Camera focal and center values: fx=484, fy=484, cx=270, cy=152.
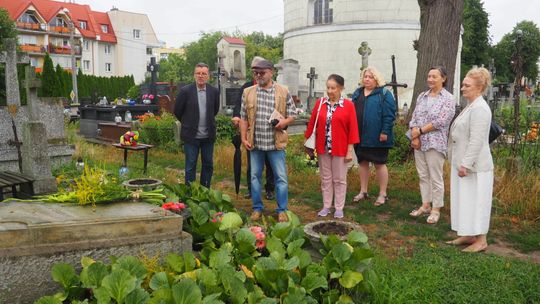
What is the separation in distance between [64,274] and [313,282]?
151 centimetres

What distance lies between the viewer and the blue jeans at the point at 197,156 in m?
6.18

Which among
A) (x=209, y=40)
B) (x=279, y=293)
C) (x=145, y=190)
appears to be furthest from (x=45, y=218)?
(x=209, y=40)

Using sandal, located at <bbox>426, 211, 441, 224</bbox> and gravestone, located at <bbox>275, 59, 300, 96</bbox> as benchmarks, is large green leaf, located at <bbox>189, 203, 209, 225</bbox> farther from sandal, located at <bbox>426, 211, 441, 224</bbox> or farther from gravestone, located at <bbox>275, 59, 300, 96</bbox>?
gravestone, located at <bbox>275, 59, 300, 96</bbox>

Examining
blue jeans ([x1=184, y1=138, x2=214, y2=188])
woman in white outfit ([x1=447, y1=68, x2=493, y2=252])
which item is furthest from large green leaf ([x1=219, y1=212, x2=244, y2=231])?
blue jeans ([x1=184, y1=138, x2=214, y2=188])

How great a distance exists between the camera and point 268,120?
5.23 m

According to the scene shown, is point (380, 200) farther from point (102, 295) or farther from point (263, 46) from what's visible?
point (263, 46)

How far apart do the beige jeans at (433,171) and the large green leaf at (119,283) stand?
3782 millimetres

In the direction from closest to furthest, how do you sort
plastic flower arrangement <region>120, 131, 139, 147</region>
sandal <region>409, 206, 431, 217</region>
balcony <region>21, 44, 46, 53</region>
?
sandal <region>409, 206, 431, 217</region>, plastic flower arrangement <region>120, 131, 139, 147</region>, balcony <region>21, 44, 46, 53</region>

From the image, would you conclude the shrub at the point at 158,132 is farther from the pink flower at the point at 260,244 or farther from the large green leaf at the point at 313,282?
the large green leaf at the point at 313,282

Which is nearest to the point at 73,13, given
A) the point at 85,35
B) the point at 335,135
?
the point at 85,35

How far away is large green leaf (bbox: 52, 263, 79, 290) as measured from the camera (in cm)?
286

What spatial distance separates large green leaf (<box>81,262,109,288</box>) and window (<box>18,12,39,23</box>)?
51.1 m

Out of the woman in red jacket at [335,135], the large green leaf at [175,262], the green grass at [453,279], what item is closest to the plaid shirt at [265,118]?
the woman in red jacket at [335,135]

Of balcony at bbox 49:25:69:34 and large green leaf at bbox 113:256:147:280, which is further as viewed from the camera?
balcony at bbox 49:25:69:34
